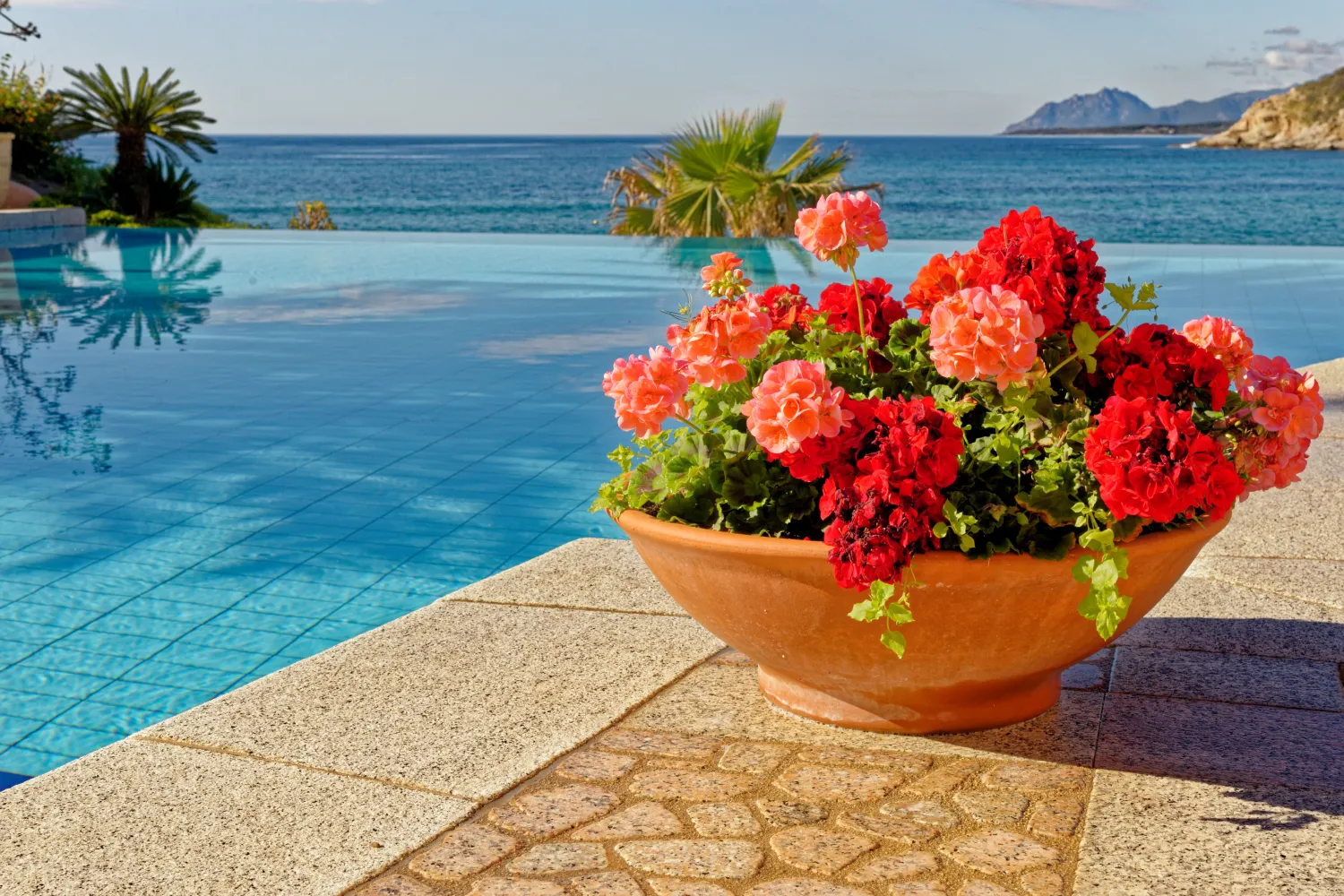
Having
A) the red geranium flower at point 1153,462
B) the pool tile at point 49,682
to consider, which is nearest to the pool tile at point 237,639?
the pool tile at point 49,682

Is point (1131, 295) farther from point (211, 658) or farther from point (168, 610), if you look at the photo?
point (168, 610)

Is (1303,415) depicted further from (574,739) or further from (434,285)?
(434,285)

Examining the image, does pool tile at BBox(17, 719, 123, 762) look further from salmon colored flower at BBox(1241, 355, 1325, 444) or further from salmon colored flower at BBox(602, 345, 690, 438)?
salmon colored flower at BBox(1241, 355, 1325, 444)

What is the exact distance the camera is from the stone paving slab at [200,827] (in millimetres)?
2150

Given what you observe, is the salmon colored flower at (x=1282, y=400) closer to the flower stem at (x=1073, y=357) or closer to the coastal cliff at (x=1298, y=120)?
the flower stem at (x=1073, y=357)

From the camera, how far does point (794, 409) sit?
224cm

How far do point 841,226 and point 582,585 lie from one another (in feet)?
5.13

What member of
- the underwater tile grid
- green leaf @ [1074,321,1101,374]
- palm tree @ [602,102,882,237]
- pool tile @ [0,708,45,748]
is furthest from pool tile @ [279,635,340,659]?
palm tree @ [602,102,882,237]

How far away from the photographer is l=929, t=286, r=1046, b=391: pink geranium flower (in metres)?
2.27

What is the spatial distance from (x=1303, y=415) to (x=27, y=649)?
13.1 ft

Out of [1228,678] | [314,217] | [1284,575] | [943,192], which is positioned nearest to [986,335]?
[1228,678]

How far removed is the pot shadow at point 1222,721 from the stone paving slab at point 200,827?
3.80 ft

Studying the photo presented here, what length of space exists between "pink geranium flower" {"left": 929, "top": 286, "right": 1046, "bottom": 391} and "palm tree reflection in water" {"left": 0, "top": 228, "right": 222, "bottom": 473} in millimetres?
5366

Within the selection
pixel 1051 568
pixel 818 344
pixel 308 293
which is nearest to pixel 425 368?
pixel 308 293
